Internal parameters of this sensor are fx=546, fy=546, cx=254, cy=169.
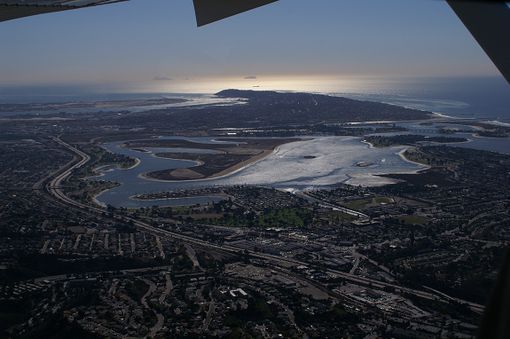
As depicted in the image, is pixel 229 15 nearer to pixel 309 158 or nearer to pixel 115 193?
pixel 115 193

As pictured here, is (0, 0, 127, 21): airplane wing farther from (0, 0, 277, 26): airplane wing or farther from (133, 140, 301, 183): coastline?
(133, 140, 301, 183): coastline

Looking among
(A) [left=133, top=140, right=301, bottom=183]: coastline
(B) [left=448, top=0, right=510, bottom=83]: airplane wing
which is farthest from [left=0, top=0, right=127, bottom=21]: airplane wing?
(A) [left=133, top=140, right=301, bottom=183]: coastline

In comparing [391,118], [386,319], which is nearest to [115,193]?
[386,319]

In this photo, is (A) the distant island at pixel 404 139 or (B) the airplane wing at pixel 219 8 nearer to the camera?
(B) the airplane wing at pixel 219 8

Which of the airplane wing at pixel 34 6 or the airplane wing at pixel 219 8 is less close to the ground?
the airplane wing at pixel 34 6

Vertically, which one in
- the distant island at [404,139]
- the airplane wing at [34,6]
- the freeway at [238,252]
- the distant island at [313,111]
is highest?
the airplane wing at [34,6]

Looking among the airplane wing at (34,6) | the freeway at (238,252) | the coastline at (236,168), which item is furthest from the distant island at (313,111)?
the airplane wing at (34,6)

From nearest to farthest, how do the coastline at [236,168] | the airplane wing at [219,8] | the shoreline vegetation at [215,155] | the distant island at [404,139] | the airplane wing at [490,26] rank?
the airplane wing at [490,26] → the airplane wing at [219,8] → the coastline at [236,168] → the shoreline vegetation at [215,155] → the distant island at [404,139]

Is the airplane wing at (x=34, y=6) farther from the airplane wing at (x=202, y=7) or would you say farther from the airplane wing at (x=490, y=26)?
the airplane wing at (x=490, y=26)

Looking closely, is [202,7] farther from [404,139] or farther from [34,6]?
[404,139]
